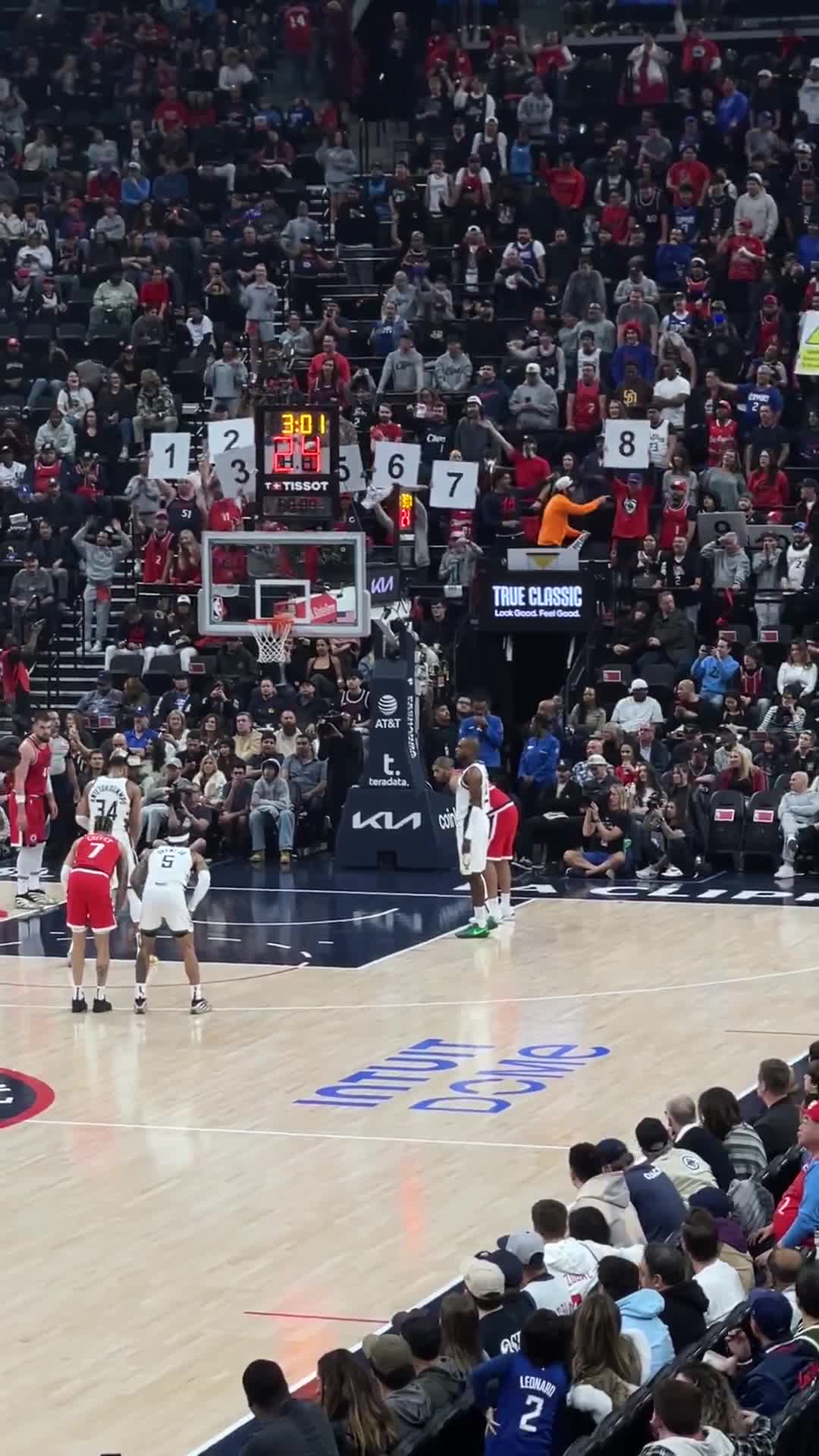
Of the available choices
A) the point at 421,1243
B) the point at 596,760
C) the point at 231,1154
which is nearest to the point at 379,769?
the point at 596,760

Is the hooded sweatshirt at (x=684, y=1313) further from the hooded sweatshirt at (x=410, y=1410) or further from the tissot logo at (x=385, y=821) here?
the tissot logo at (x=385, y=821)

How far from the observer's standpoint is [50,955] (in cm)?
2280

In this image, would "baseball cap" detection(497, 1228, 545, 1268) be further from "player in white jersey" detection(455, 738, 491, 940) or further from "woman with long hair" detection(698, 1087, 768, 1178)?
"player in white jersey" detection(455, 738, 491, 940)

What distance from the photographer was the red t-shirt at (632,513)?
30.1m

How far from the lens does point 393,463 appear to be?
30109 millimetres

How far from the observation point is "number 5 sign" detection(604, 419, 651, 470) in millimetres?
29844

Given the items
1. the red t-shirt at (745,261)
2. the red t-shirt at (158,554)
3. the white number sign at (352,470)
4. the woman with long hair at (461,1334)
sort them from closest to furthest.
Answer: the woman with long hair at (461,1334), the white number sign at (352,470), the red t-shirt at (158,554), the red t-shirt at (745,261)

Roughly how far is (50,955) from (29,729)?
736cm

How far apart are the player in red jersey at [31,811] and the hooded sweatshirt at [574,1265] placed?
47.9 ft

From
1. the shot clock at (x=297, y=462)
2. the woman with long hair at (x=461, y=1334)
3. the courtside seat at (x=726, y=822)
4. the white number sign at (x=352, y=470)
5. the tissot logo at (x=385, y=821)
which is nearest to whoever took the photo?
the woman with long hair at (x=461, y=1334)

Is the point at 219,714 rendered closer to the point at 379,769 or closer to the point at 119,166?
the point at 379,769

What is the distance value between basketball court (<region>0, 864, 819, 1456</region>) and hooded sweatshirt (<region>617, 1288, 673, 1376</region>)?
213 centimetres

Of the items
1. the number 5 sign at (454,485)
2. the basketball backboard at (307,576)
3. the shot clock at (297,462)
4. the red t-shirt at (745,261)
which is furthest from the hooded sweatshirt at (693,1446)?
the red t-shirt at (745,261)

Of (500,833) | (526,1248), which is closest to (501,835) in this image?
(500,833)
